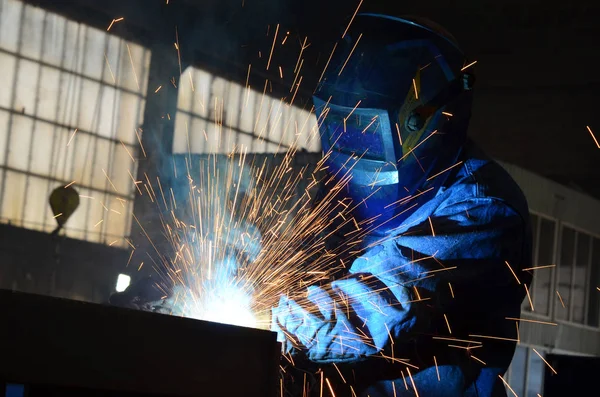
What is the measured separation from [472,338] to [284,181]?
4251 millimetres

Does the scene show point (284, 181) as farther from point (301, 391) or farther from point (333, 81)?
point (301, 391)

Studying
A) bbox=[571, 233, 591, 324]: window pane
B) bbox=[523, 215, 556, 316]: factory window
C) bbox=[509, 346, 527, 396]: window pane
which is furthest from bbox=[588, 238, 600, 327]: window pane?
bbox=[509, 346, 527, 396]: window pane

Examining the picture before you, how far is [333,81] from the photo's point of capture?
2.71 m

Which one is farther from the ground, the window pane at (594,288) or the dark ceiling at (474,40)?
the dark ceiling at (474,40)

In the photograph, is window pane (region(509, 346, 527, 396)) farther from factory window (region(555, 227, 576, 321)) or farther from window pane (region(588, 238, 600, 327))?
window pane (region(588, 238, 600, 327))

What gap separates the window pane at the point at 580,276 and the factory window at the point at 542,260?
0.73 meters

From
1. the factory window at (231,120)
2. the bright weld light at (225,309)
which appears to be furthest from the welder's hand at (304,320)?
the factory window at (231,120)

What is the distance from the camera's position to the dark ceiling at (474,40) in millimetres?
7293

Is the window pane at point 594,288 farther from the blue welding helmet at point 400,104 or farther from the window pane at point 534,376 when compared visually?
the blue welding helmet at point 400,104

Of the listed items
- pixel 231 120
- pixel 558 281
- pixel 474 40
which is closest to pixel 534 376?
pixel 558 281

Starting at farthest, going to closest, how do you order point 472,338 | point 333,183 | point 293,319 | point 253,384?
point 333,183
point 472,338
point 293,319
point 253,384

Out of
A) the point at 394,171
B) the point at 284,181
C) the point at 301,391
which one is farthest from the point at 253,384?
the point at 284,181

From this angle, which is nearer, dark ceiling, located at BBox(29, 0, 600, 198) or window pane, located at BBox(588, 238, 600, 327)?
dark ceiling, located at BBox(29, 0, 600, 198)

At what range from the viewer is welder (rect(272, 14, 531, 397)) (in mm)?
2154
